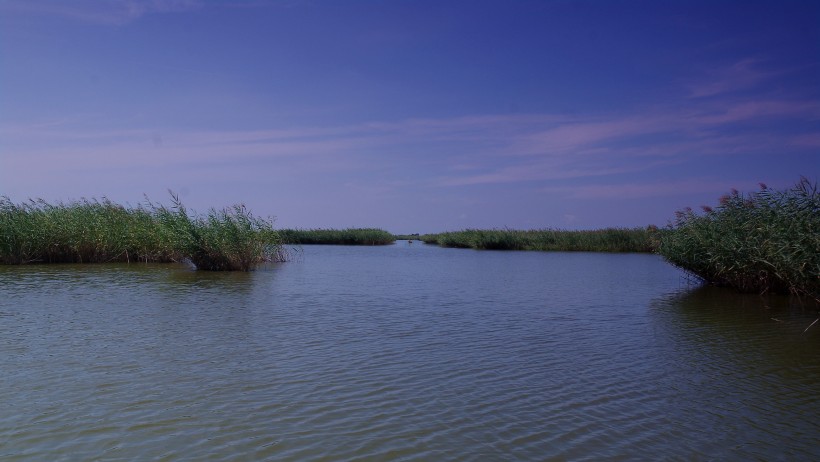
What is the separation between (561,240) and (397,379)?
38.4 metres

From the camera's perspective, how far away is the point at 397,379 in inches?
270

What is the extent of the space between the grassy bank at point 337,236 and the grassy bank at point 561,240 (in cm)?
767

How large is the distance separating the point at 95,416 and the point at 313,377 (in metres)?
2.31

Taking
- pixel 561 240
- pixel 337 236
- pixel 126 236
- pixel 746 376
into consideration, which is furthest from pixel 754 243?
pixel 337 236

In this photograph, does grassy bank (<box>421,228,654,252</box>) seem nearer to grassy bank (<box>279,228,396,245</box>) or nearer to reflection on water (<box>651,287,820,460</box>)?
grassy bank (<box>279,228,396,245</box>)

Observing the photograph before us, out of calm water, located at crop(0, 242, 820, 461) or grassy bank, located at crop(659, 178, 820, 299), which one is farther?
grassy bank, located at crop(659, 178, 820, 299)

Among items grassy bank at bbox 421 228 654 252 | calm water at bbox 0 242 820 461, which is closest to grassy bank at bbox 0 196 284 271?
calm water at bbox 0 242 820 461

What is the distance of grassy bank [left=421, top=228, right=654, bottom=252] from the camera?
41250mm

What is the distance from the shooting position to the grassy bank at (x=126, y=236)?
21.4 meters

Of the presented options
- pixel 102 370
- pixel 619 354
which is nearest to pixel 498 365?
pixel 619 354

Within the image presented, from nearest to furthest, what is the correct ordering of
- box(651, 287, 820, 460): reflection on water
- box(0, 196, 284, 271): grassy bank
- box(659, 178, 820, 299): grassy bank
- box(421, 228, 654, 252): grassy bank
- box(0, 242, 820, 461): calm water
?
box(0, 242, 820, 461): calm water
box(651, 287, 820, 460): reflection on water
box(659, 178, 820, 299): grassy bank
box(0, 196, 284, 271): grassy bank
box(421, 228, 654, 252): grassy bank

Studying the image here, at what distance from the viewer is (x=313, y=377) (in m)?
6.83

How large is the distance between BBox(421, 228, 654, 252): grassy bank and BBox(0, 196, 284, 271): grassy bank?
24482 mm

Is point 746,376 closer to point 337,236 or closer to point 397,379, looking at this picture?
point 397,379
